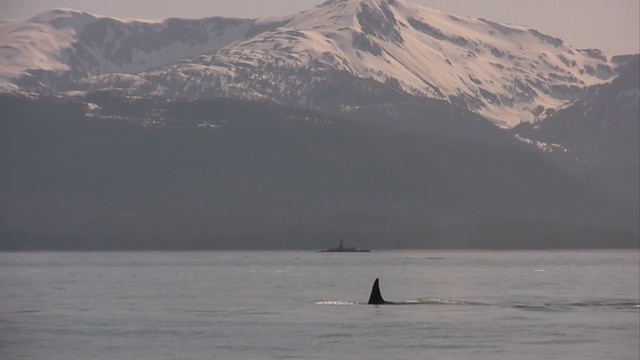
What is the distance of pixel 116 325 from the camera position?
117m

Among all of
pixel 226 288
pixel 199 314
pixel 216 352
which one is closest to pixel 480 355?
pixel 216 352

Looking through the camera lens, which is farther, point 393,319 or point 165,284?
point 165,284

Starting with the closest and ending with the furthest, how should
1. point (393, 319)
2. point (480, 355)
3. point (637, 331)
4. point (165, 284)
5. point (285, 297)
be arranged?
point (480, 355) → point (637, 331) → point (393, 319) → point (285, 297) → point (165, 284)

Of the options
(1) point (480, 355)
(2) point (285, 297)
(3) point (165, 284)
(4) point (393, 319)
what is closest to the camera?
(1) point (480, 355)

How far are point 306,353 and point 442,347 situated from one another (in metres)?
8.50

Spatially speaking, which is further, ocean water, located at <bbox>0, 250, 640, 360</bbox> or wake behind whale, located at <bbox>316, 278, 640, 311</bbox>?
wake behind whale, located at <bbox>316, 278, 640, 311</bbox>

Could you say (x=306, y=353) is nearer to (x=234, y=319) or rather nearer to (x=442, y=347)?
(x=442, y=347)

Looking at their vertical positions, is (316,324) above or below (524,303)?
below

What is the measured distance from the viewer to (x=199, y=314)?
130 meters

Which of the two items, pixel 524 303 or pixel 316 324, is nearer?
pixel 316 324

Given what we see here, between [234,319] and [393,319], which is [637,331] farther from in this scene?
[234,319]

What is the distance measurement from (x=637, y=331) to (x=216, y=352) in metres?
29.6

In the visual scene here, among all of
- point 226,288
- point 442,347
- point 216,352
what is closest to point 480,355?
point 442,347

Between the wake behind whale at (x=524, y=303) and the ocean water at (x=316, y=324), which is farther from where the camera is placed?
the wake behind whale at (x=524, y=303)
